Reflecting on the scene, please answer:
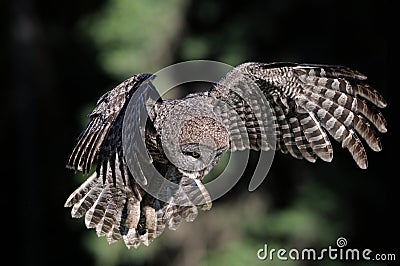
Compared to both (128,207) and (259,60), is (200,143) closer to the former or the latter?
(128,207)

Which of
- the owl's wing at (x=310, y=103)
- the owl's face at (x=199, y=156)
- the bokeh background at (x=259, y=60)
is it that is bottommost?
the owl's face at (x=199, y=156)

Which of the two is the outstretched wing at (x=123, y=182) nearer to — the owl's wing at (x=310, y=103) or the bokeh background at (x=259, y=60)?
the owl's wing at (x=310, y=103)

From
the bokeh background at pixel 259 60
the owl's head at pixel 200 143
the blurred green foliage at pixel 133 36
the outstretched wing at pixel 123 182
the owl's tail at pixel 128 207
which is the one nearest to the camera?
the outstretched wing at pixel 123 182

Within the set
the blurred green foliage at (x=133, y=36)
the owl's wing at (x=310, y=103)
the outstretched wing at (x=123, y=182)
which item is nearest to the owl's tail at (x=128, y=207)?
the outstretched wing at (x=123, y=182)

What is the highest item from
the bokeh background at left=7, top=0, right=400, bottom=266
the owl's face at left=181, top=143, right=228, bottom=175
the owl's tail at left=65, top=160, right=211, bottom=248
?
the bokeh background at left=7, top=0, right=400, bottom=266

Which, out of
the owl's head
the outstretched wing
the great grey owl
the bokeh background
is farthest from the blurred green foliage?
the owl's head

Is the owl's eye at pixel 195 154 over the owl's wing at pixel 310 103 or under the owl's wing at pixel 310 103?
under

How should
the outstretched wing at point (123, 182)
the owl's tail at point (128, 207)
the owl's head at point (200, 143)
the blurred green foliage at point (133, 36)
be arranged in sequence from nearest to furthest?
the outstretched wing at point (123, 182) → the owl's head at point (200, 143) → the owl's tail at point (128, 207) → the blurred green foliage at point (133, 36)

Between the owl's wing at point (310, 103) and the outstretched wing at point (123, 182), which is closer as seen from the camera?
the outstretched wing at point (123, 182)

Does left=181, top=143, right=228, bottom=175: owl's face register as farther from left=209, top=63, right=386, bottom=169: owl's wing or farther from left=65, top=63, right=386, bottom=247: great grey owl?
left=209, top=63, right=386, bottom=169: owl's wing
